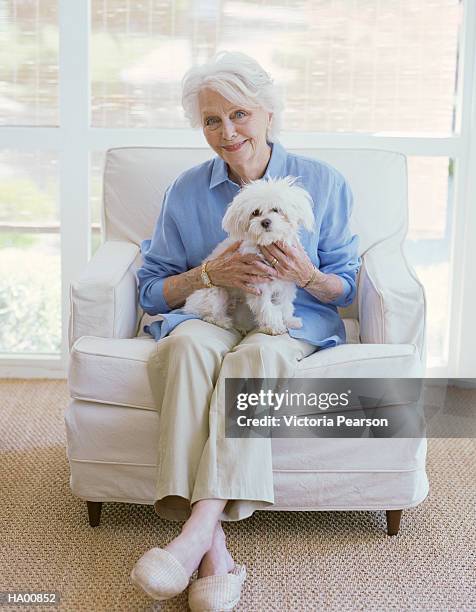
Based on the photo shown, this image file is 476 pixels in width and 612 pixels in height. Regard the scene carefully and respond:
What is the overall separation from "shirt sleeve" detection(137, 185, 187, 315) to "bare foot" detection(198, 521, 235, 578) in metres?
0.69

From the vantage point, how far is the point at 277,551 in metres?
2.04

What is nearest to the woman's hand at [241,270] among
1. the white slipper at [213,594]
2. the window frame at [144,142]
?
the white slipper at [213,594]

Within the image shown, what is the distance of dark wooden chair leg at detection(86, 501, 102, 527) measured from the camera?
83.0 inches

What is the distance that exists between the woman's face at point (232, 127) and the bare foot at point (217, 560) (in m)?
0.97

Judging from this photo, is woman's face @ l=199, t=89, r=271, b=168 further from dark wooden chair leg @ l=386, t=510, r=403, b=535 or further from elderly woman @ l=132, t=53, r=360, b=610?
dark wooden chair leg @ l=386, t=510, r=403, b=535

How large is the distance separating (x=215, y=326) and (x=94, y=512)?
57 centimetres

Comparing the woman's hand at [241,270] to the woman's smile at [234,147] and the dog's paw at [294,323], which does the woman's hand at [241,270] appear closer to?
the dog's paw at [294,323]

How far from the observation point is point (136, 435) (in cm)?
201

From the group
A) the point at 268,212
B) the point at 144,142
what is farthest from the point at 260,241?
the point at 144,142

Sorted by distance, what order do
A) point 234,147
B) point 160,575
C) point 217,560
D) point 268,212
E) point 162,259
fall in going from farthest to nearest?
point 162,259
point 234,147
point 268,212
point 217,560
point 160,575

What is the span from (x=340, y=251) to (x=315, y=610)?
37.2 inches

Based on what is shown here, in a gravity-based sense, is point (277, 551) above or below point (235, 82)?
below

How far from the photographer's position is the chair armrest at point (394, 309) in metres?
2.13

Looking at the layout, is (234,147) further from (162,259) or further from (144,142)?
(144,142)
